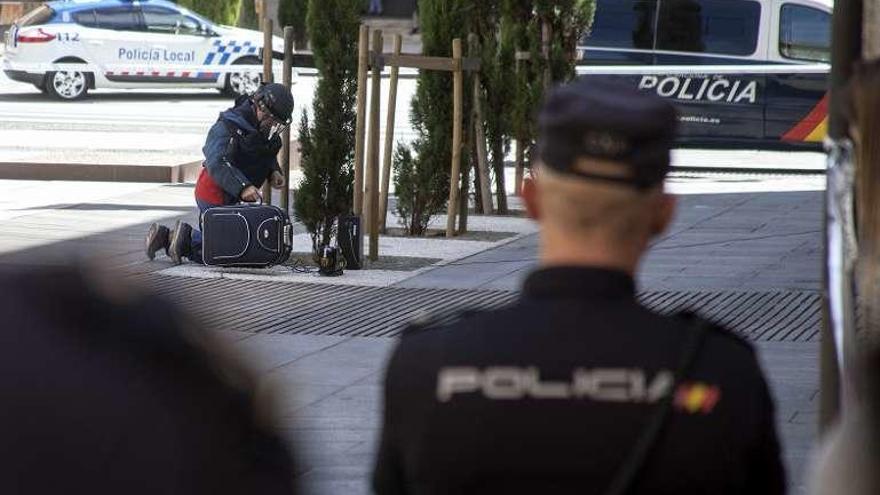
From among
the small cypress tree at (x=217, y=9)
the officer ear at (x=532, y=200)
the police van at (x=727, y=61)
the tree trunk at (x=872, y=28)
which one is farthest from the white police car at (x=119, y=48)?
the officer ear at (x=532, y=200)

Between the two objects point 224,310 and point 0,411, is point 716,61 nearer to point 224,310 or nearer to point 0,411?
point 224,310

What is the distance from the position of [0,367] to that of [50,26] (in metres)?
26.3

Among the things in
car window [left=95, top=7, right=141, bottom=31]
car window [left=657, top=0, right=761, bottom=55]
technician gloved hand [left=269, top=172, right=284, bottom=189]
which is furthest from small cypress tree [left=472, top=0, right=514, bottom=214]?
car window [left=95, top=7, right=141, bottom=31]

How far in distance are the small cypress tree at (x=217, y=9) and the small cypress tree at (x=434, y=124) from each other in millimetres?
19947

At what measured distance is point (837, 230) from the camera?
8.98 ft

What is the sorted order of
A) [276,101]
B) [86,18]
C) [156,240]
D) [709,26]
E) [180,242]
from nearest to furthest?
[276,101] < [180,242] < [156,240] < [709,26] < [86,18]

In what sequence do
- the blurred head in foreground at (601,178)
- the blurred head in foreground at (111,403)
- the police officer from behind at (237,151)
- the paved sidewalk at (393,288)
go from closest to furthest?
1. the blurred head in foreground at (111,403)
2. the blurred head in foreground at (601,178)
3. the paved sidewalk at (393,288)
4. the police officer from behind at (237,151)

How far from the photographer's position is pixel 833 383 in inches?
160

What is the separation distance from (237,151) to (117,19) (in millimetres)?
15964

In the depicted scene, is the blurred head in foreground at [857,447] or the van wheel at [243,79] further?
the van wheel at [243,79]

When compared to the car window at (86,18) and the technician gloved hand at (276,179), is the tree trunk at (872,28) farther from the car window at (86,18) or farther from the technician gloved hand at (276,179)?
the car window at (86,18)

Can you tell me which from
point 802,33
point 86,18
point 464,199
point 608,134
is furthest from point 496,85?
point 86,18

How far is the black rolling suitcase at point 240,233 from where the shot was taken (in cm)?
1166

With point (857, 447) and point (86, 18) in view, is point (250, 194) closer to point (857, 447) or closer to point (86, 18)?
point (857, 447)
